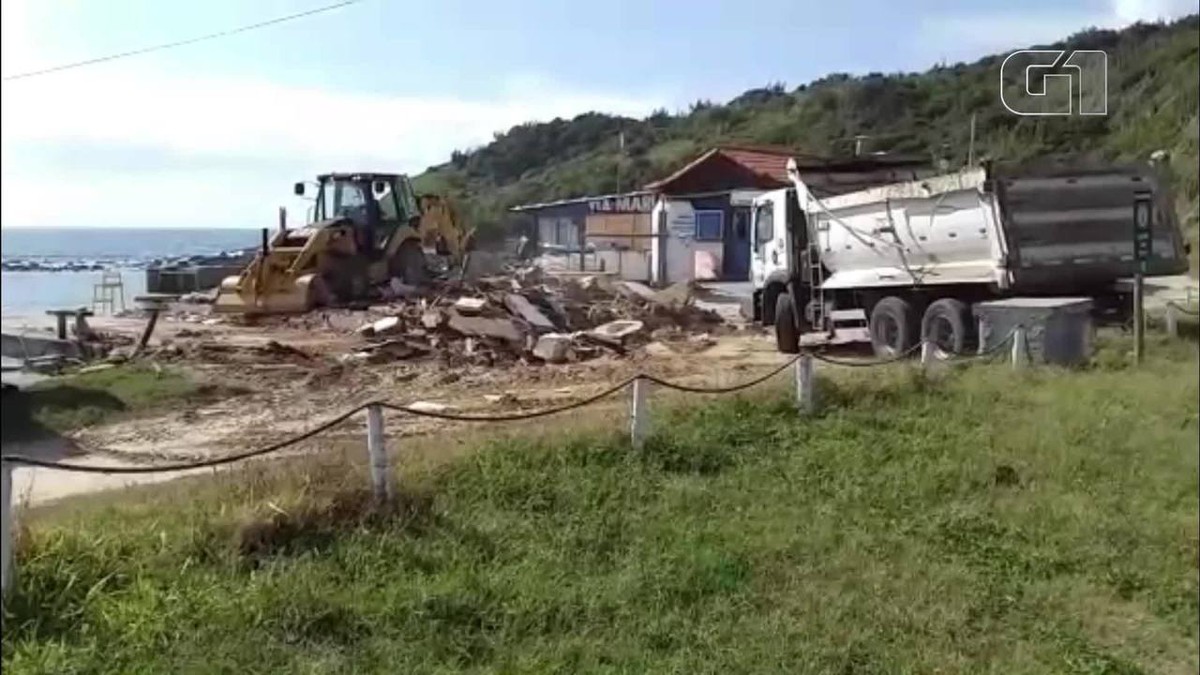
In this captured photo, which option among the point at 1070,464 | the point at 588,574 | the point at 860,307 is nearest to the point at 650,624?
the point at 588,574

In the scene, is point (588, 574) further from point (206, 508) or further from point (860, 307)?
point (860, 307)

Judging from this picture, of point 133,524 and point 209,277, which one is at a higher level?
point 209,277

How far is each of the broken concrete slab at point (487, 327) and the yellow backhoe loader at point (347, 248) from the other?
109 centimetres

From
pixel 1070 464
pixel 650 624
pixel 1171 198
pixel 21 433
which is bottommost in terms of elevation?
pixel 650 624

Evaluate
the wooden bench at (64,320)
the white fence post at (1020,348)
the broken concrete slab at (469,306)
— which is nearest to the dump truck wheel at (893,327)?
the broken concrete slab at (469,306)

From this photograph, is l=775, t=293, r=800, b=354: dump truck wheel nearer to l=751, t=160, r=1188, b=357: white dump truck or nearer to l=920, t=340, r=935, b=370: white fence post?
l=751, t=160, r=1188, b=357: white dump truck

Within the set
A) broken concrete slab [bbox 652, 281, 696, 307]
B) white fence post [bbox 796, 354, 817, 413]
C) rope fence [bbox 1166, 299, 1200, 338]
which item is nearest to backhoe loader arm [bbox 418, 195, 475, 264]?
broken concrete slab [bbox 652, 281, 696, 307]

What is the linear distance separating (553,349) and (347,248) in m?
4.14

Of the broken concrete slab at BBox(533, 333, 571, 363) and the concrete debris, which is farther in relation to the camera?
the broken concrete slab at BBox(533, 333, 571, 363)

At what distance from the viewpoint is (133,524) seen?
212 inches

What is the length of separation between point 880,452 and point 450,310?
9163 millimetres

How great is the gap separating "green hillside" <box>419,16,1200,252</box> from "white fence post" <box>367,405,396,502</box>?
58.2 inches

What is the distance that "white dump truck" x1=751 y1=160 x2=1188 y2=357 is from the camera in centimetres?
306

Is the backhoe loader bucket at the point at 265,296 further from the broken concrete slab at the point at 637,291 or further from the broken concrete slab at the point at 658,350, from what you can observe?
the broken concrete slab at the point at 658,350
